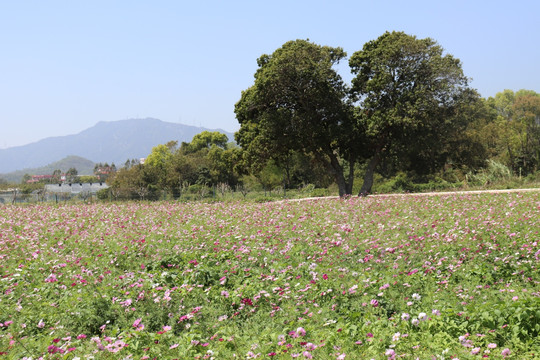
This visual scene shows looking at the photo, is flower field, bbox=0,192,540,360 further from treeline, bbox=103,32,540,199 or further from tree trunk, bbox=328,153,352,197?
tree trunk, bbox=328,153,352,197

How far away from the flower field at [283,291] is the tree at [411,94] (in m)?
13.9

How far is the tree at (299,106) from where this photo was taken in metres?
25.1

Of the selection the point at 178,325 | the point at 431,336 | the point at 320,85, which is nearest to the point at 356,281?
the point at 431,336

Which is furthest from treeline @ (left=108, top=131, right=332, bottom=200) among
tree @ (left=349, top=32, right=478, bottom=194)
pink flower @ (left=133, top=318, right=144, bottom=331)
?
pink flower @ (left=133, top=318, right=144, bottom=331)

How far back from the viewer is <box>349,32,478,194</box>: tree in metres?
24.5

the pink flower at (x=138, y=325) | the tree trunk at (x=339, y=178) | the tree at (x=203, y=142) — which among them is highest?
the tree at (x=203, y=142)

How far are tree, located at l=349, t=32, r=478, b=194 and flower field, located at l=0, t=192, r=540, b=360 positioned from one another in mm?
13924

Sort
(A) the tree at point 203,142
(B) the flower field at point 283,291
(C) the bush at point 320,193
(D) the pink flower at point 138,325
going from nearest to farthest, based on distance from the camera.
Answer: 1. (B) the flower field at point 283,291
2. (D) the pink flower at point 138,325
3. (C) the bush at point 320,193
4. (A) the tree at point 203,142

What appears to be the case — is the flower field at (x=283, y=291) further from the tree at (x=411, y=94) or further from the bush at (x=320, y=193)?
the bush at (x=320, y=193)

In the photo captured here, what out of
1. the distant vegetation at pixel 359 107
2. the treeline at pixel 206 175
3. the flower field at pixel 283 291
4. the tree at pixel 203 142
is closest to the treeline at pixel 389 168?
A: the treeline at pixel 206 175

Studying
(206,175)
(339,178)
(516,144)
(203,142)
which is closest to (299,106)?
(339,178)

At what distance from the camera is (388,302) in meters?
5.70

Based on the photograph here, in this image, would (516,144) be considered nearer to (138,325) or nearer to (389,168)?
(389,168)

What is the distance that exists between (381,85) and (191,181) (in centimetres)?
4388
